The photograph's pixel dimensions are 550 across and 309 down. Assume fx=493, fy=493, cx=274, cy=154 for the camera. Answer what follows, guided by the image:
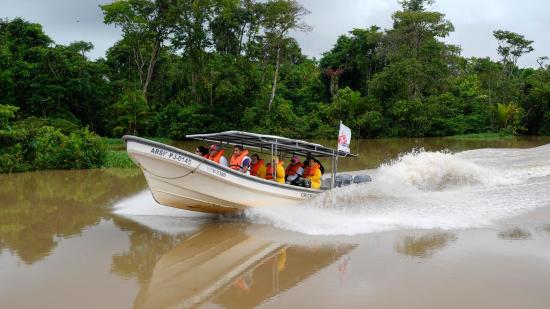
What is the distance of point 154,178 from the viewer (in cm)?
929

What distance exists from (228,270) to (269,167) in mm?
4294

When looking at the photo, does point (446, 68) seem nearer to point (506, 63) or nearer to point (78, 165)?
point (506, 63)

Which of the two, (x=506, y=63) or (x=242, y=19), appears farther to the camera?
(x=506, y=63)

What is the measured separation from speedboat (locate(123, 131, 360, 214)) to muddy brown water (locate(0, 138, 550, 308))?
1.40ft

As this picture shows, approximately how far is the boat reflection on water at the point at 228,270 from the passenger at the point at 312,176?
8.29ft

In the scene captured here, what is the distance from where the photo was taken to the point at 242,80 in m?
34.1

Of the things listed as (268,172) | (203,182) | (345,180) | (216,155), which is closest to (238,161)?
(216,155)

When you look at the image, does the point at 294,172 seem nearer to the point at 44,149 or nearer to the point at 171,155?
the point at 171,155

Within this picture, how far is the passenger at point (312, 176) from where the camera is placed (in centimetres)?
1092

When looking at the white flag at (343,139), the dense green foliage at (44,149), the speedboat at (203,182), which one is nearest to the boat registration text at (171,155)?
the speedboat at (203,182)

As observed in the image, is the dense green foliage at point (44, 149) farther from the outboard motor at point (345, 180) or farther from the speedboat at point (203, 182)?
the outboard motor at point (345, 180)

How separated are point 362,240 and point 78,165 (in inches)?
516

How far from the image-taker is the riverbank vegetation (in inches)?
1200

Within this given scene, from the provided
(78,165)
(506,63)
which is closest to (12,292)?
(78,165)
